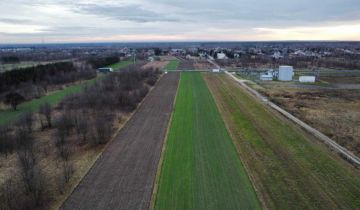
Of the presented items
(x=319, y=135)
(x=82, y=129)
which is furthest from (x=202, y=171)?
(x=319, y=135)

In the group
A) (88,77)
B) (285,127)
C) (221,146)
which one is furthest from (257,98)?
(88,77)

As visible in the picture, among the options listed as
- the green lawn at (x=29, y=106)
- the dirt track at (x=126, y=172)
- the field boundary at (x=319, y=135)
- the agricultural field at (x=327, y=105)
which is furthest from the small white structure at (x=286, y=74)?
the green lawn at (x=29, y=106)

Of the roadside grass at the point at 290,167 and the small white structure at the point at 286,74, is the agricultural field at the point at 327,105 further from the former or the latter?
the small white structure at the point at 286,74

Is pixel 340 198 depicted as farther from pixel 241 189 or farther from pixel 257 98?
pixel 257 98

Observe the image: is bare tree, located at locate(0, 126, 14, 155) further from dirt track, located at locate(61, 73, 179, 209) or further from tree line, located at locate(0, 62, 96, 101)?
tree line, located at locate(0, 62, 96, 101)

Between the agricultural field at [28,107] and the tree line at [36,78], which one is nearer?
the agricultural field at [28,107]

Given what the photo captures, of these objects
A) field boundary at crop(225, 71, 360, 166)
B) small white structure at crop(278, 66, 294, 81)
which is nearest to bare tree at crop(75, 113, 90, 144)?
field boundary at crop(225, 71, 360, 166)
